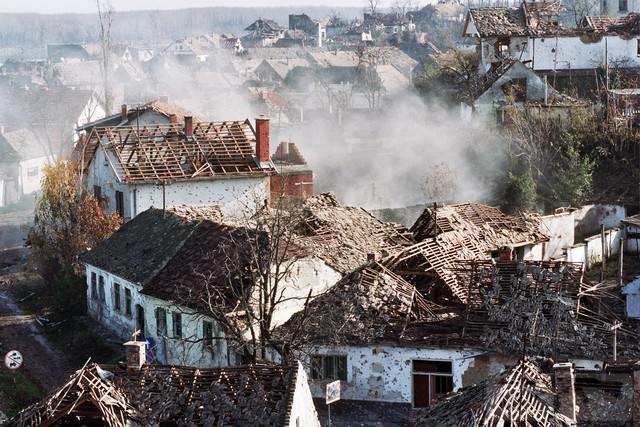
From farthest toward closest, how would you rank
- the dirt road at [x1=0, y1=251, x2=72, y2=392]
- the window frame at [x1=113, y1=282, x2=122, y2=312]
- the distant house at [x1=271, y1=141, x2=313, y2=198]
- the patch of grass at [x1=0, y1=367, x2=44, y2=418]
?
the distant house at [x1=271, y1=141, x2=313, y2=198]
the window frame at [x1=113, y1=282, x2=122, y2=312]
the dirt road at [x1=0, y1=251, x2=72, y2=392]
the patch of grass at [x1=0, y1=367, x2=44, y2=418]

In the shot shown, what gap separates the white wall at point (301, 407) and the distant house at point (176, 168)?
71.2 feet

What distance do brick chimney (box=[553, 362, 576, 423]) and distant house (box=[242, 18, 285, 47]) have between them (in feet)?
454

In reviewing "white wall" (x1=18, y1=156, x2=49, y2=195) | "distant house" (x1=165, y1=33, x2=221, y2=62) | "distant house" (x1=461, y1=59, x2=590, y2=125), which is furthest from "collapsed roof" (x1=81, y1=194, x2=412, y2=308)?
"distant house" (x1=165, y1=33, x2=221, y2=62)

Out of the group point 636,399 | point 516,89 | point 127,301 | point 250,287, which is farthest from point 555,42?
point 636,399

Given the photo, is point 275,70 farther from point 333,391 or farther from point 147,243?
point 333,391

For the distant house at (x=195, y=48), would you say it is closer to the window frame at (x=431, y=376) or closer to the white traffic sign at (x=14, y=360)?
the white traffic sign at (x=14, y=360)

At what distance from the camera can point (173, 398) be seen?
66.4ft

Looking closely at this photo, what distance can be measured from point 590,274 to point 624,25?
21560mm

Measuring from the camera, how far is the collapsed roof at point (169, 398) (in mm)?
18969

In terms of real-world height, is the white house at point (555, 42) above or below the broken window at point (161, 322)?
above

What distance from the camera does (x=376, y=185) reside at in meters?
56.1

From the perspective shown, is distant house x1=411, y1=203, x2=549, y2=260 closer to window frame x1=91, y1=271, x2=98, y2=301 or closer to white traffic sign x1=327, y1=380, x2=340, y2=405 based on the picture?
window frame x1=91, y1=271, x2=98, y2=301

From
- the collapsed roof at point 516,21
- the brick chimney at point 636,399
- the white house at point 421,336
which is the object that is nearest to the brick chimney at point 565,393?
the brick chimney at point 636,399

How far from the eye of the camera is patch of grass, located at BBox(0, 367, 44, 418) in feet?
99.9
